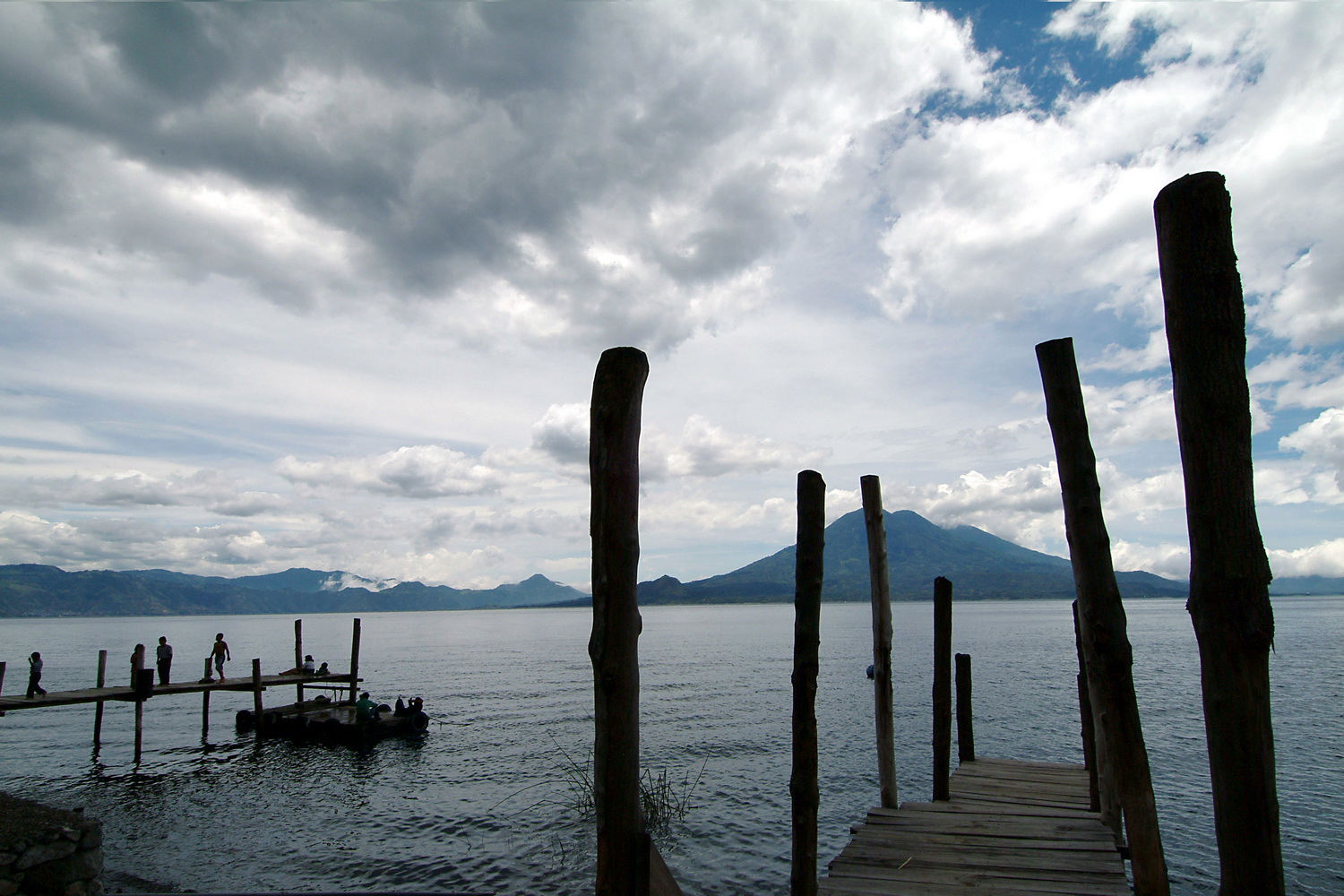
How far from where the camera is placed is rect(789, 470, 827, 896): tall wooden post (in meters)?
7.02

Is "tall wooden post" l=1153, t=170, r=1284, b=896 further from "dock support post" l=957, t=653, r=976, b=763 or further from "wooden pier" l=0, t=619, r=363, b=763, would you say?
"wooden pier" l=0, t=619, r=363, b=763

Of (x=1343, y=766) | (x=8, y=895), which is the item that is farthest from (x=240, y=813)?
(x=1343, y=766)

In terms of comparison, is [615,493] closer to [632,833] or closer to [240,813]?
[632,833]

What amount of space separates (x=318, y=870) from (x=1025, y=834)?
12960 mm

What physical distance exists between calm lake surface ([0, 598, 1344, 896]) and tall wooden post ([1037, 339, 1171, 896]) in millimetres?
9449

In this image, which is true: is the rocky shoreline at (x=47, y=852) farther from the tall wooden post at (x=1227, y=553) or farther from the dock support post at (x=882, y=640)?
the tall wooden post at (x=1227, y=553)

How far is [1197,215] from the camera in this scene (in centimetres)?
341

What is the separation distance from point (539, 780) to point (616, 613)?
65.9 ft

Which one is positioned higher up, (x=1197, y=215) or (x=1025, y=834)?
(x=1197, y=215)

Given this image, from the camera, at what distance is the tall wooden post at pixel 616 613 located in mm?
4578

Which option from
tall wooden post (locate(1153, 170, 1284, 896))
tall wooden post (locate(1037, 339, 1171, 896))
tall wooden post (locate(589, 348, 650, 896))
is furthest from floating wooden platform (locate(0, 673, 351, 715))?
tall wooden post (locate(1153, 170, 1284, 896))

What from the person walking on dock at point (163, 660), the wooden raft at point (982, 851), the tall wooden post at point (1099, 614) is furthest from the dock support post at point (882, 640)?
the person walking on dock at point (163, 660)

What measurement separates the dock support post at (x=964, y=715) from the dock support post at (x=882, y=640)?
5.09m

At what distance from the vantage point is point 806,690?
711 cm
